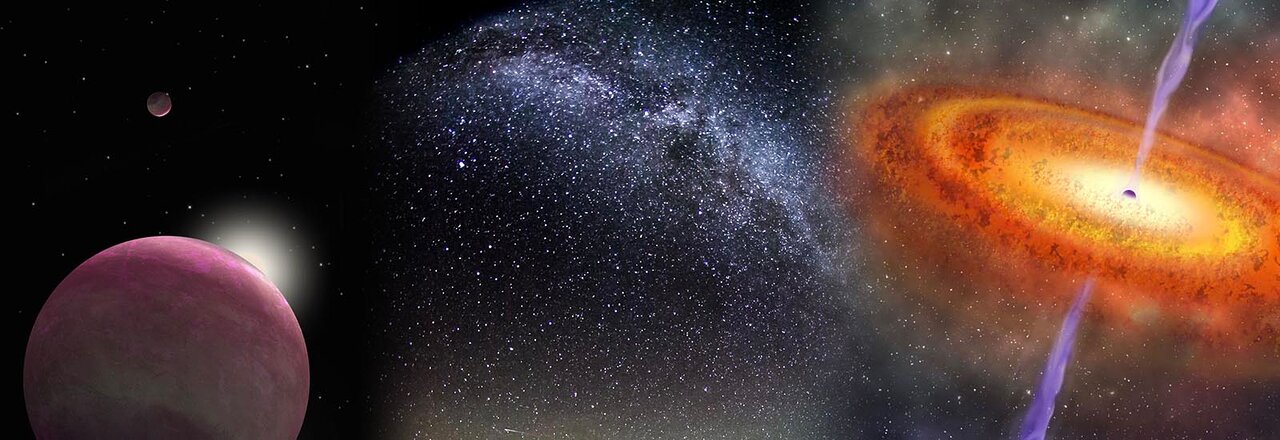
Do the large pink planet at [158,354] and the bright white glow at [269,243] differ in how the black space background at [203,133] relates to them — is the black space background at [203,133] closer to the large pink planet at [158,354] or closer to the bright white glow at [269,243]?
the bright white glow at [269,243]

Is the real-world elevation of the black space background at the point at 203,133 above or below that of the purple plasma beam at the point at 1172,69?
below

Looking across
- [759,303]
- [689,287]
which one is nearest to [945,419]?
[759,303]

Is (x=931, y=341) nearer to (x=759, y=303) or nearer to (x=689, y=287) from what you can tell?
(x=759, y=303)

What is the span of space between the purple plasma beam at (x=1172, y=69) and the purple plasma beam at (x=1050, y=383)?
0.88 meters

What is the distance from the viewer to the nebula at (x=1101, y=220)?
20.1ft

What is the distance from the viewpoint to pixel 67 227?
4.29 metres

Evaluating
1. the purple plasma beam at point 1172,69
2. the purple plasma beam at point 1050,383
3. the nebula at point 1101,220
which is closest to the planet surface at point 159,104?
the nebula at point 1101,220

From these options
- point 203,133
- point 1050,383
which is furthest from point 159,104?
point 1050,383

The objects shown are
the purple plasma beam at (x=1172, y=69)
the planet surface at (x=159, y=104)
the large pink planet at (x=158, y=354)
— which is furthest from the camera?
the purple plasma beam at (x=1172, y=69)

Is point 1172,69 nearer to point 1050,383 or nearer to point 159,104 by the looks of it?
point 1050,383

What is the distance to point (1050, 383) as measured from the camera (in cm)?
609

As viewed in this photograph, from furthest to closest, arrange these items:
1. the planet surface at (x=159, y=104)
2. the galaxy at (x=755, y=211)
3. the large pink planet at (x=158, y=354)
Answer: the galaxy at (x=755, y=211) < the planet surface at (x=159, y=104) < the large pink planet at (x=158, y=354)

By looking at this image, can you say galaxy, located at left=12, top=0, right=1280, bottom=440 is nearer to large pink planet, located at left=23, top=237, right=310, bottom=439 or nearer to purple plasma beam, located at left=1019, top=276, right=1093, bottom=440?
purple plasma beam, located at left=1019, top=276, right=1093, bottom=440

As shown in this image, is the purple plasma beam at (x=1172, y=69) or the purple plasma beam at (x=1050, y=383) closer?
the purple plasma beam at (x=1172, y=69)
